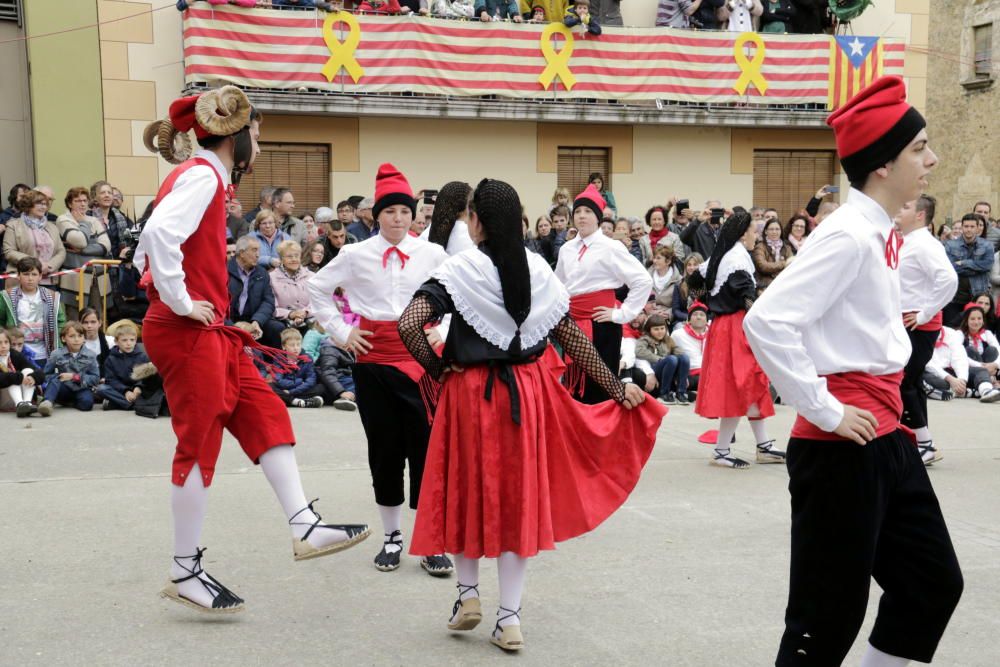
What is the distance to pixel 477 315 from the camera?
4.26m

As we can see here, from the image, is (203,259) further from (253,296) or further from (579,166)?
(579,166)

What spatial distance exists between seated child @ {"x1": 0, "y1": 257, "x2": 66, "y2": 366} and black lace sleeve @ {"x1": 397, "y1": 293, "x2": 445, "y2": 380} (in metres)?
7.68

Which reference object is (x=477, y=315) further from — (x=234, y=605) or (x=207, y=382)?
(x=234, y=605)

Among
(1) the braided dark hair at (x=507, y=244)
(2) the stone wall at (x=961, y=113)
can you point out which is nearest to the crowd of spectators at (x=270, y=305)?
(1) the braided dark hair at (x=507, y=244)

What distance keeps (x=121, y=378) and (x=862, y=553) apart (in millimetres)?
8687

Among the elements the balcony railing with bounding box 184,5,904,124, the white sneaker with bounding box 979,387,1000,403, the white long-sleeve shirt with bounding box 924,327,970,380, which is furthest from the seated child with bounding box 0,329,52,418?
the white sneaker with bounding box 979,387,1000,403

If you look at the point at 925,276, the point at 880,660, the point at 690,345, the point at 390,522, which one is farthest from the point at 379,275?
the point at 690,345

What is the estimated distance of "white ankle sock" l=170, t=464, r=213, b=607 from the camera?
4477mm

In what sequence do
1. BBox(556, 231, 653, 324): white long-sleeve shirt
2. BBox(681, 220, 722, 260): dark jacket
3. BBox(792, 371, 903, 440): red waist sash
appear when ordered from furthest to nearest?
BBox(681, 220, 722, 260): dark jacket → BBox(556, 231, 653, 324): white long-sleeve shirt → BBox(792, 371, 903, 440): red waist sash

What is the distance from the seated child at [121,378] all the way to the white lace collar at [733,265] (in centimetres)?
549

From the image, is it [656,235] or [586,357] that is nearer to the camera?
[586,357]

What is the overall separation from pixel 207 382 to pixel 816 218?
11745mm

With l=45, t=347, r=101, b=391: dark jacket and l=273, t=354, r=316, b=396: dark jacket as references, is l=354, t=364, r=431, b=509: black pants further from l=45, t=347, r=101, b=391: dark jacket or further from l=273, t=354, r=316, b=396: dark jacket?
l=45, t=347, r=101, b=391: dark jacket

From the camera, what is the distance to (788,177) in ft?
61.7
